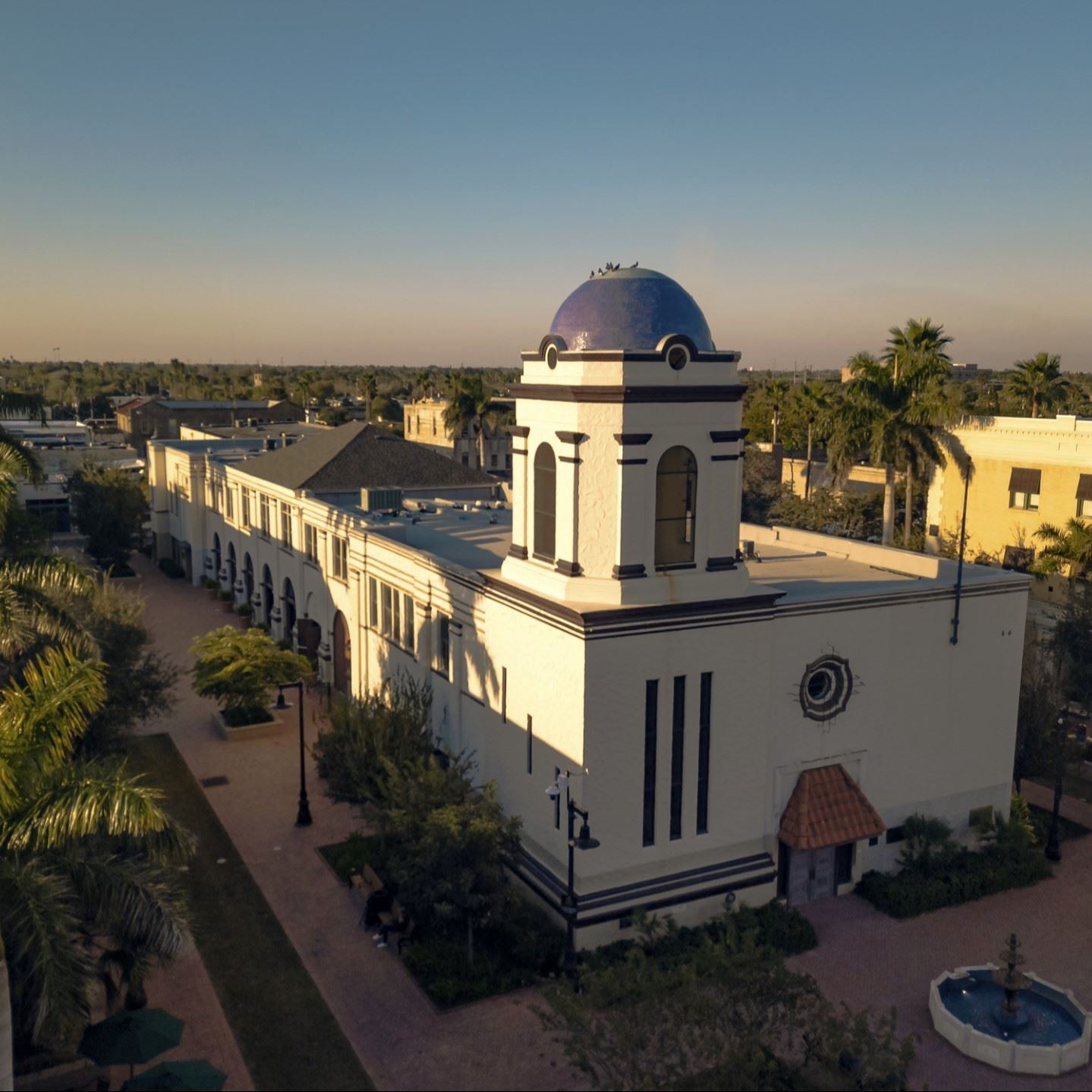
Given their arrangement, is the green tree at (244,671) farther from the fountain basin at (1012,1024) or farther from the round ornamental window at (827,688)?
the fountain basin at (1012,1024)

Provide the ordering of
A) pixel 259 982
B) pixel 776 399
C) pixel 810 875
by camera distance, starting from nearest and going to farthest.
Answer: pixel 259 982, pixel 810 875, pixel 776 399

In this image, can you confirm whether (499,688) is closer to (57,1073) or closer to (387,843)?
(387,843)

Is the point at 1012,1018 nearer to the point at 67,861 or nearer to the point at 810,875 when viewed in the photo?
the point at 810,875

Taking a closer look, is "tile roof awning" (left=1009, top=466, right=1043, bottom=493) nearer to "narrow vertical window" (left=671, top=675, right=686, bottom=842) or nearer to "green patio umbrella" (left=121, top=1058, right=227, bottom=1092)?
"narrow vertical window" (left=671, top=675, right=686, bottom=842)

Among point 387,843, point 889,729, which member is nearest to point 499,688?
point 387,843

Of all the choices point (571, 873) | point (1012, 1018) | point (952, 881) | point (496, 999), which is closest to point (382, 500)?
point (571, 873)

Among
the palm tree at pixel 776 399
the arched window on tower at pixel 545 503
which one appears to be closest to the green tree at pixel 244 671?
the arched window on tower at pixel 545 503

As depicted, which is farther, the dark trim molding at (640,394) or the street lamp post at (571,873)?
the dark trim molding at (640,394)
